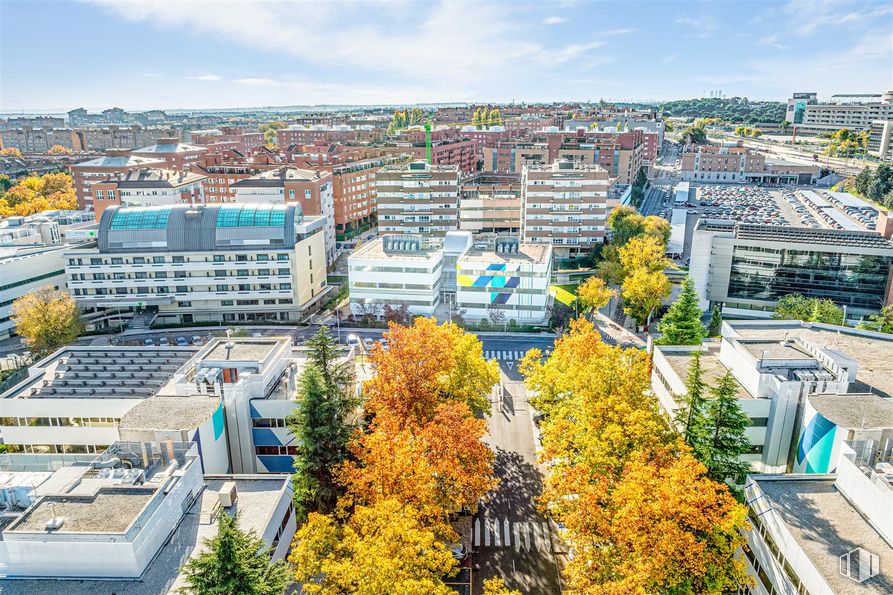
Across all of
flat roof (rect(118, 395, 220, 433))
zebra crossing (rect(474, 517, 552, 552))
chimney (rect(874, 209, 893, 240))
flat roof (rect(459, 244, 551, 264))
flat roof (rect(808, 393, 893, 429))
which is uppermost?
chimney (rect(874, 209, 893, 240))

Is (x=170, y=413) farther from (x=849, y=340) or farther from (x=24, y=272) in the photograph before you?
(x=24, y=272)

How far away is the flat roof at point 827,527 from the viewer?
23.8 metres

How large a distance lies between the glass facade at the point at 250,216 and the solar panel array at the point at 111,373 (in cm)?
3175

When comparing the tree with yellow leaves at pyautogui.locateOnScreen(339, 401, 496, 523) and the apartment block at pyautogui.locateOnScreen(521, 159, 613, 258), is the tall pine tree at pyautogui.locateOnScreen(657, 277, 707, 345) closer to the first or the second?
the tree with yellow leaves at pyautogui.locateOnScreen(339, 401, 496, 523)

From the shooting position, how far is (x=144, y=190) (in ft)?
361

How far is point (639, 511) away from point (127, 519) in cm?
2316

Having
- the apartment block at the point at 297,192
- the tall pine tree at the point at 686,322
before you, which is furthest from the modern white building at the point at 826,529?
the apartment block at the point at 297,192

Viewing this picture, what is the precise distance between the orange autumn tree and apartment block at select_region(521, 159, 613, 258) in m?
73.2

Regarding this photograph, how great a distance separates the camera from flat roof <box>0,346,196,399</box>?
42375mm

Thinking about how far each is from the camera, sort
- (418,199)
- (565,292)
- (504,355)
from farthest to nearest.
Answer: (418,199) → (565,292) → (504,355)

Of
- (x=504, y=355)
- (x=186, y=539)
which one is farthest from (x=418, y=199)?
(x=186, y=539)

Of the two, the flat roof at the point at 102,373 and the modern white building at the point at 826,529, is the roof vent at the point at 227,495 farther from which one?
the modern white building at the point at 826,529

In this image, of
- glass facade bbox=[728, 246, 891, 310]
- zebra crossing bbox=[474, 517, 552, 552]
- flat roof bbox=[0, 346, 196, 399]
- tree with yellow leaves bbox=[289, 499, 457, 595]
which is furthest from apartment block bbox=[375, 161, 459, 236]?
tree with yellow leaves bbox=[289, 499, 457, 595]

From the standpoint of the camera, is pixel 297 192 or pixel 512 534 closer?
pixel 512 534
